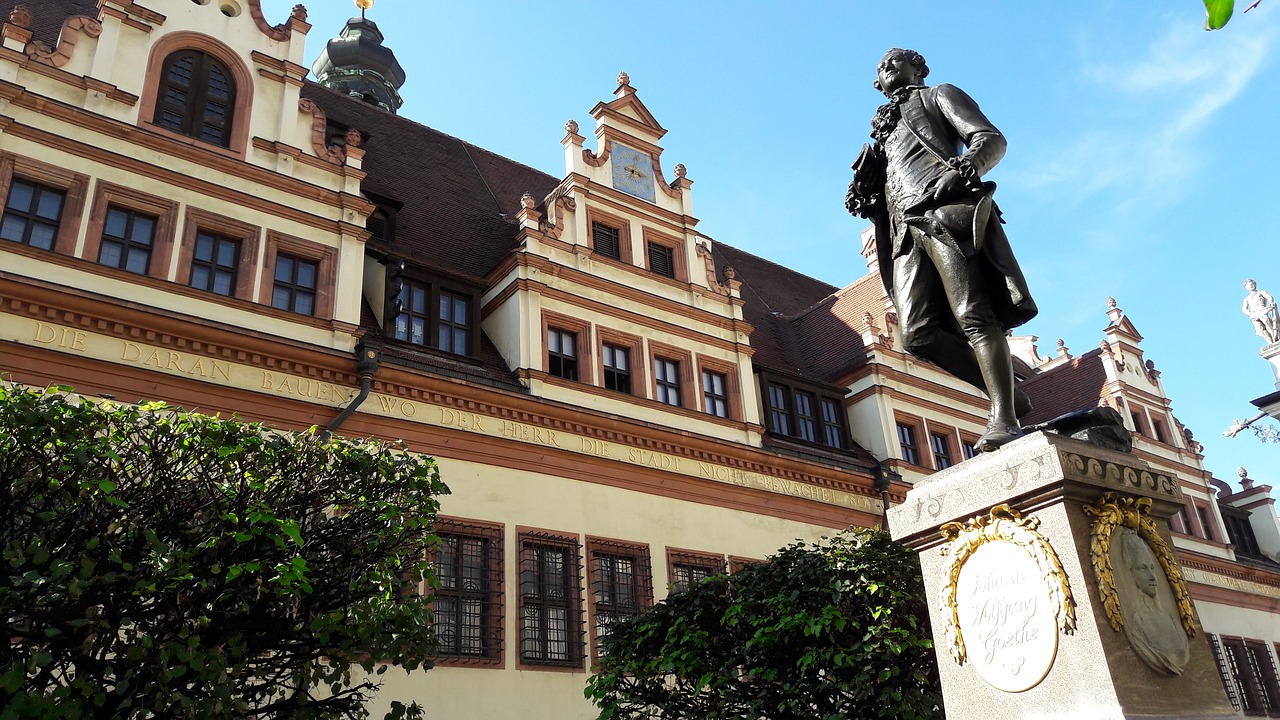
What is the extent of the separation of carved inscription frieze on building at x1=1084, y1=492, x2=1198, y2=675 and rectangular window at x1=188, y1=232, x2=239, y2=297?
14.1m

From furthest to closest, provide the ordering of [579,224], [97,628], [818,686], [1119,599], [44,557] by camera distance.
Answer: [579,224] → [818,686] → [97,628] → [44,557] → [1119,599]

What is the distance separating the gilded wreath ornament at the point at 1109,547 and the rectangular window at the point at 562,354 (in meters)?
14.6

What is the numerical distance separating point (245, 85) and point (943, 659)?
1658cm

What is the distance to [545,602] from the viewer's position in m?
16.7

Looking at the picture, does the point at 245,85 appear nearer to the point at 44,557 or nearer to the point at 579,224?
the point at 579,224

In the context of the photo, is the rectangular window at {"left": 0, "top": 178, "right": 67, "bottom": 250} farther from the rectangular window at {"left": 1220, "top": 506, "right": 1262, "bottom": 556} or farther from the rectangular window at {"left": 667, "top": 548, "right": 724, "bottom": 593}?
the rectangular window at {"left": 1220, "top": 506, "right": 1262, "bottom": 556}

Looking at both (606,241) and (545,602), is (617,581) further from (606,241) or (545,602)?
(606,241)

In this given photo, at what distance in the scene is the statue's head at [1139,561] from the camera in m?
4.96

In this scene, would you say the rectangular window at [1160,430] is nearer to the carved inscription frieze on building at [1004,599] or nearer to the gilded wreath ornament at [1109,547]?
the gilded wreath ornament at [1109,547]

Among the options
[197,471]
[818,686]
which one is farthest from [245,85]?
[818,686]

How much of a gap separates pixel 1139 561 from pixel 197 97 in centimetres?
1686

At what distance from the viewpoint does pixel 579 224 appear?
21.2 m

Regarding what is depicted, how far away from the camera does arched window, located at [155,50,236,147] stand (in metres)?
16.9

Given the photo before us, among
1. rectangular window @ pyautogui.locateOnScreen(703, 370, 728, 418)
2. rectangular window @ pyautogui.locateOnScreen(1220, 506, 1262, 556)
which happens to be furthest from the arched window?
rectangular window @ pyautogui.locateOnScreen(1220, 506, 1262, 556)
